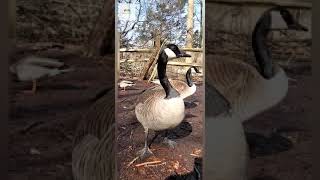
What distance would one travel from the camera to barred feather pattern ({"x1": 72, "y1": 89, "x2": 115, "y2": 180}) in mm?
4180

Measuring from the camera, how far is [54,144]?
4.10 meters

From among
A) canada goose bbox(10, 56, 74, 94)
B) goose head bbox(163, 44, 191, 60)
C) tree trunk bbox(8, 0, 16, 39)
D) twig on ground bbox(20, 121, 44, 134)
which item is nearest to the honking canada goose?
goose head bbox(163, 44, 191, 60)

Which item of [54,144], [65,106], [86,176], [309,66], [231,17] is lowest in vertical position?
[86,176]

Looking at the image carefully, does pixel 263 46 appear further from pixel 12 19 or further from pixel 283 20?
pixel 12 19

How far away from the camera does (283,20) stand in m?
4.53

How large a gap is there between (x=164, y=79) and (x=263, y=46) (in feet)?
4.08

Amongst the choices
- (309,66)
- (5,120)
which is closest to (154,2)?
(309,66)

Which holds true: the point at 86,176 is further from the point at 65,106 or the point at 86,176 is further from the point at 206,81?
the point at 206,81

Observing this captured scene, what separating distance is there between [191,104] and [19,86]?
1951mm

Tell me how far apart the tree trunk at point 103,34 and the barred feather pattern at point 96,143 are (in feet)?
1.34

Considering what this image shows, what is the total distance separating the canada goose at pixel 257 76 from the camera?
14.4ft

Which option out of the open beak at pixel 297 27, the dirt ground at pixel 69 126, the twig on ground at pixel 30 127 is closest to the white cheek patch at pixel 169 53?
the dirt ground at pixel 69 126

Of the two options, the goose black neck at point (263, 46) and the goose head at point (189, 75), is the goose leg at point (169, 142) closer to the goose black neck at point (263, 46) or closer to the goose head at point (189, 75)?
the goose head at point (189, 75)

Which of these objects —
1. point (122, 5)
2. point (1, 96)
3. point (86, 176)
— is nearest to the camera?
point (1, 96)
